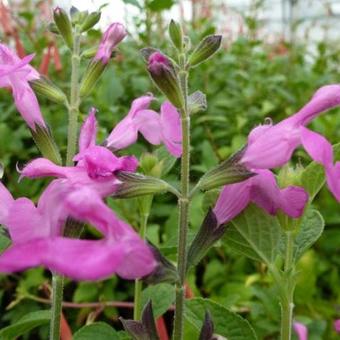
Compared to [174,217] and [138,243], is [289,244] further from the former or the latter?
[174,217]

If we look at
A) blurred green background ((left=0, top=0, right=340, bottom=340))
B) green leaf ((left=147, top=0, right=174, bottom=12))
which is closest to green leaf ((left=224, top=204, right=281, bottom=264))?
blurred green background ((left=0, top=0, right=340, bottom=340))

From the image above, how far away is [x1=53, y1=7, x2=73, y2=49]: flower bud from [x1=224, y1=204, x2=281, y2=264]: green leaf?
0.31 m

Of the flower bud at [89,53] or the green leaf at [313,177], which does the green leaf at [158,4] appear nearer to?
the flower bud at [89,53]

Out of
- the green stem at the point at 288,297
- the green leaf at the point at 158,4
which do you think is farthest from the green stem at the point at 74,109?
the green leaf at the point at 158,4

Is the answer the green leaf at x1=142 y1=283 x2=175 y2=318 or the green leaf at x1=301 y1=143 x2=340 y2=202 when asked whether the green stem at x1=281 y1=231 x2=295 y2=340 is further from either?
the green leaf at x1=142 y1=283 x2=175 y2=318

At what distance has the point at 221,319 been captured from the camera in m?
0.59

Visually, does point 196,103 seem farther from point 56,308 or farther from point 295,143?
point 56,308

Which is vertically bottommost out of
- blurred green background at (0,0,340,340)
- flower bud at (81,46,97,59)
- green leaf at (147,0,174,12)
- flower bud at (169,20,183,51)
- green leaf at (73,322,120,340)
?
blurred green background at (0,0,340,340)

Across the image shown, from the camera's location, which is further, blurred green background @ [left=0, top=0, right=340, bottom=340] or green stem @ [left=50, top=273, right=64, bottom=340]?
blurred green background @ [left=0, top=0, right=340, bottom=340]

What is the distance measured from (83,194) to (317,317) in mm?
846

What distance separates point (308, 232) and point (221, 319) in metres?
0.13

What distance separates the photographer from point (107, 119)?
1478 mm

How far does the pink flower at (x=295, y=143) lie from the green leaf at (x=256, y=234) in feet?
0.19

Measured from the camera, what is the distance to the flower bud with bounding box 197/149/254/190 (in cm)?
51
